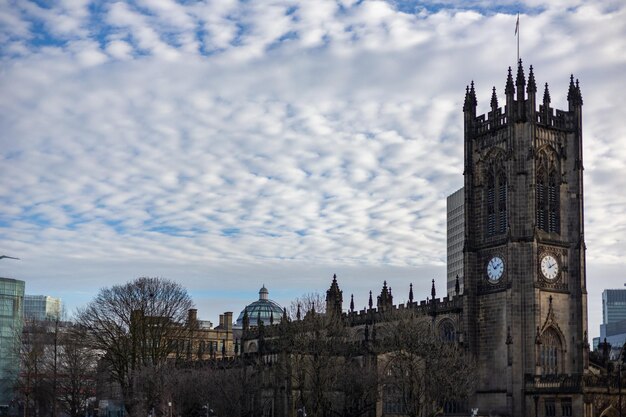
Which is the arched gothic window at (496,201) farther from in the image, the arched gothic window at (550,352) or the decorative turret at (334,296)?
the decorative turret at (334,296)

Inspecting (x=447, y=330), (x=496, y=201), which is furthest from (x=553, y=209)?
(x=447, y=330)

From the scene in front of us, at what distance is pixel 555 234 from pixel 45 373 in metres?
65.4

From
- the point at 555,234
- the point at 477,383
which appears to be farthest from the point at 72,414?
the point at 555,234

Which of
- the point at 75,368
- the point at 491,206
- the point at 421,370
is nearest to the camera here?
the point at 421,370

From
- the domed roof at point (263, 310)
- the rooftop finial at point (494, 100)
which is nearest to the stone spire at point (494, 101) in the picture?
the rooftop finial at point (494, 100)

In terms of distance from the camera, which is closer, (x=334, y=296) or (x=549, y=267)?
(x=549, y=267)

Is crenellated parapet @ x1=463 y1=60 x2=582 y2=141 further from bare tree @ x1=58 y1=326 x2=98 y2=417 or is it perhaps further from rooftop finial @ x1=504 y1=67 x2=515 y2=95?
bare tree @ x1=58 y1=326 x2=98 y2=417

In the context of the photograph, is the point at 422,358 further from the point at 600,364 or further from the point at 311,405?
the point at 600,364

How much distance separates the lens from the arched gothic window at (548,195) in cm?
10400

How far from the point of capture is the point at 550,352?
100812mm

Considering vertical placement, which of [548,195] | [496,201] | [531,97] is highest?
[531,97]

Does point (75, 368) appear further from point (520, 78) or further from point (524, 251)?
point (520, 78)

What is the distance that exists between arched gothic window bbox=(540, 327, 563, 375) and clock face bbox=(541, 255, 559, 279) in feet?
19.0

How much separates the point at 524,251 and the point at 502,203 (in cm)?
696
